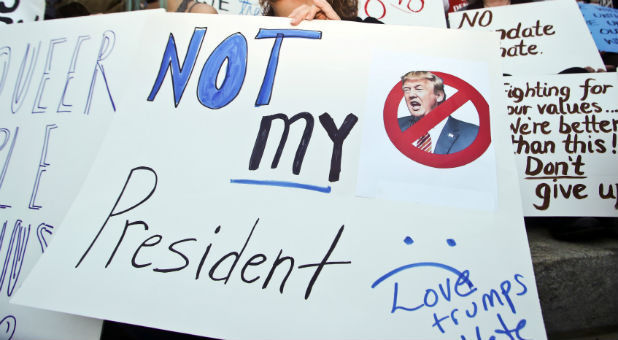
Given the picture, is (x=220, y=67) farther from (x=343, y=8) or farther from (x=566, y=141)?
(x=566, y=141)

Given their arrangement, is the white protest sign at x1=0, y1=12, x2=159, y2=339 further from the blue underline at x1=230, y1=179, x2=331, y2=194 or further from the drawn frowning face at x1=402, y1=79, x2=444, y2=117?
the drawn frowning face at x1=402, y1=79, x2=444, y2=117

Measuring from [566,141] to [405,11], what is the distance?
82cm

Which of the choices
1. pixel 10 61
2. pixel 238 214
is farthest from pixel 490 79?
pixel 10 61

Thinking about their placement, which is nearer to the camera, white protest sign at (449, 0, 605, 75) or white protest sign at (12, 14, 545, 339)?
white protest sign at (12, 14, 545, 339)

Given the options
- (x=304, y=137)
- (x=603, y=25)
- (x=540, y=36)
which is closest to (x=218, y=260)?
(x=304, y=137)

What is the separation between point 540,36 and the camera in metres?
1.57

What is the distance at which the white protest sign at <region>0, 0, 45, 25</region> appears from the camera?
3.95ft

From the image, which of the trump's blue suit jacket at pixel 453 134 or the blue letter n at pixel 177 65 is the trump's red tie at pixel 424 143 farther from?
the blue letter n at pixel 177 65

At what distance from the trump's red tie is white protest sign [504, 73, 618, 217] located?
0.56 m

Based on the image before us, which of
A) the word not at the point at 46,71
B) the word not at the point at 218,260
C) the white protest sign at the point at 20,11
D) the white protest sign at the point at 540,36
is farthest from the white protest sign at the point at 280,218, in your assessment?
the white protest sign at the point at 540,36

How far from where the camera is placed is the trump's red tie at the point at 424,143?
2.42 feet

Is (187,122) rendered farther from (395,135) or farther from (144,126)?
(395,135)

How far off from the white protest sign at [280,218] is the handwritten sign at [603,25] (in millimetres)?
1468

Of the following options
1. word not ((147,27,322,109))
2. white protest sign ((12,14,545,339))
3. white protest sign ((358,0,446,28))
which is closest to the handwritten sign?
white protest sign ((358,0,446,28))
